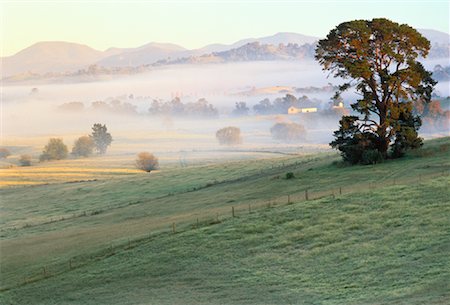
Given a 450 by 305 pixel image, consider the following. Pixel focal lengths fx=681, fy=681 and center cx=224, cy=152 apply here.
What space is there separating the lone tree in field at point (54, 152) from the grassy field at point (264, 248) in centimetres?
10531

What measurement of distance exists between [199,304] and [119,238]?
14311 millimetres

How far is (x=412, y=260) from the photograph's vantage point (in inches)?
963

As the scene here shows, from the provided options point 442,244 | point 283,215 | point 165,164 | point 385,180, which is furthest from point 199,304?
point 165,164

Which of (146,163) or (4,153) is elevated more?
(4,153)

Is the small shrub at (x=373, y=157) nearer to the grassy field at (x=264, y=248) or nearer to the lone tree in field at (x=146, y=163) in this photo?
the grassy field at (x=264, y=248)

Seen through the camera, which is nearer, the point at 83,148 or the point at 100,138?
the point at 83,148

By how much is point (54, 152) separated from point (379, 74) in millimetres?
113922

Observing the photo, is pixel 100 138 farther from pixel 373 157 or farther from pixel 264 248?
pixel 264 248

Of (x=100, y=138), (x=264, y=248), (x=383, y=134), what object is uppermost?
(x=100, y=138)

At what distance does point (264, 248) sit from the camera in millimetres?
29500

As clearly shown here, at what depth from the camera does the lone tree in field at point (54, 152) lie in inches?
5989

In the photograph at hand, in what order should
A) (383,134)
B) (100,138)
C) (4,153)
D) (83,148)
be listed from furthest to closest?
1. (100,138)
2. (4,153)
3. (83,148)
4. (383,134)

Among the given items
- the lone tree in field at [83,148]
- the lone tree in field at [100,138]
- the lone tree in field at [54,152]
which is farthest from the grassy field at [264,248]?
the lone tree in field at [100,138]

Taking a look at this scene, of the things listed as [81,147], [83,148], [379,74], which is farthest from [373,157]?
[81,147]
